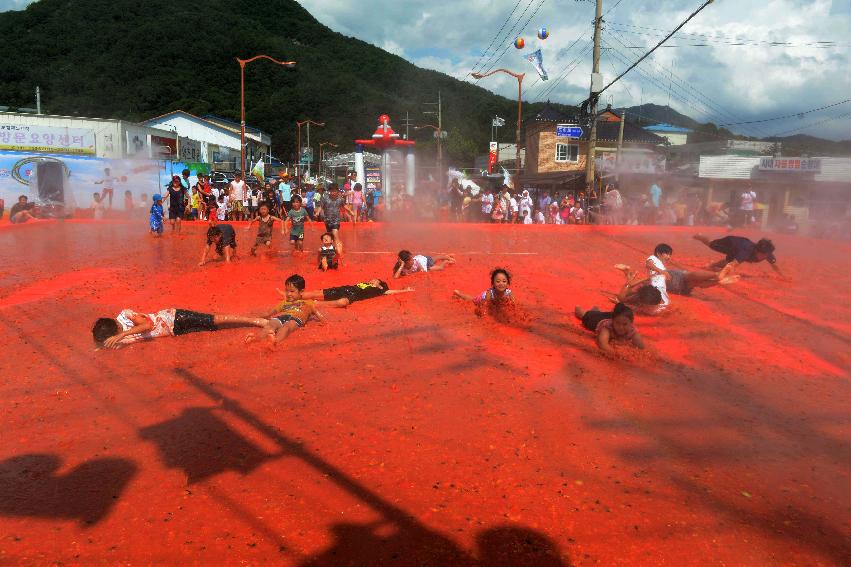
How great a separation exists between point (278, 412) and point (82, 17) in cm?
8780

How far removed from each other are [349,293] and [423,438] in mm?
4967

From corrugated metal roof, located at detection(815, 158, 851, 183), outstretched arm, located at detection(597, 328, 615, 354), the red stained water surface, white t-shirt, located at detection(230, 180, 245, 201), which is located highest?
corrugated metal roof, located at detection(815, 158, 851, 183)

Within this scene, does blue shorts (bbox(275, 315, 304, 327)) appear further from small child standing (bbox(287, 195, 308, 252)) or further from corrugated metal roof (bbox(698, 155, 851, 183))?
corrugated metal roof (bbox(698, 155, 851, 183))

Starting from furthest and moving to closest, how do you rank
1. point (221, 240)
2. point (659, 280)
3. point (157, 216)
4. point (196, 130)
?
point (196, 130) → point (157, 216) → point (221, 240) → point (659, 280)

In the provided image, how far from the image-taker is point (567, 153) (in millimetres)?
46906

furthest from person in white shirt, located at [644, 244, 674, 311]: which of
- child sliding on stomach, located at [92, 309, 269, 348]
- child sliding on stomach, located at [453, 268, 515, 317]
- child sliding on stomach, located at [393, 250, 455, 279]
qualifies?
child sliding on stomach, located at [92, 309, 269, 348]

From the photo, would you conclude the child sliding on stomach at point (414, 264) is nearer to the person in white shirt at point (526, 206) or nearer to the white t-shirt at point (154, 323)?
the white t-shirt at point (154, 323)

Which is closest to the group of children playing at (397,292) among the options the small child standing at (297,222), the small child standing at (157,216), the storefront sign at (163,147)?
the small child standing at (297,222)

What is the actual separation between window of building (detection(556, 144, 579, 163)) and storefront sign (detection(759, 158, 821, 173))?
541 inches

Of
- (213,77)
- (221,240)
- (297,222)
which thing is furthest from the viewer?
(213,77)

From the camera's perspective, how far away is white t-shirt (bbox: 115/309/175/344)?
315 inches

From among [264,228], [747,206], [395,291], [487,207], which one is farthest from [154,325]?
[747,206]

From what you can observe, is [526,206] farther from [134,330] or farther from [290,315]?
[134,330]

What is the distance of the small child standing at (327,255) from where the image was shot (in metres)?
12.9
